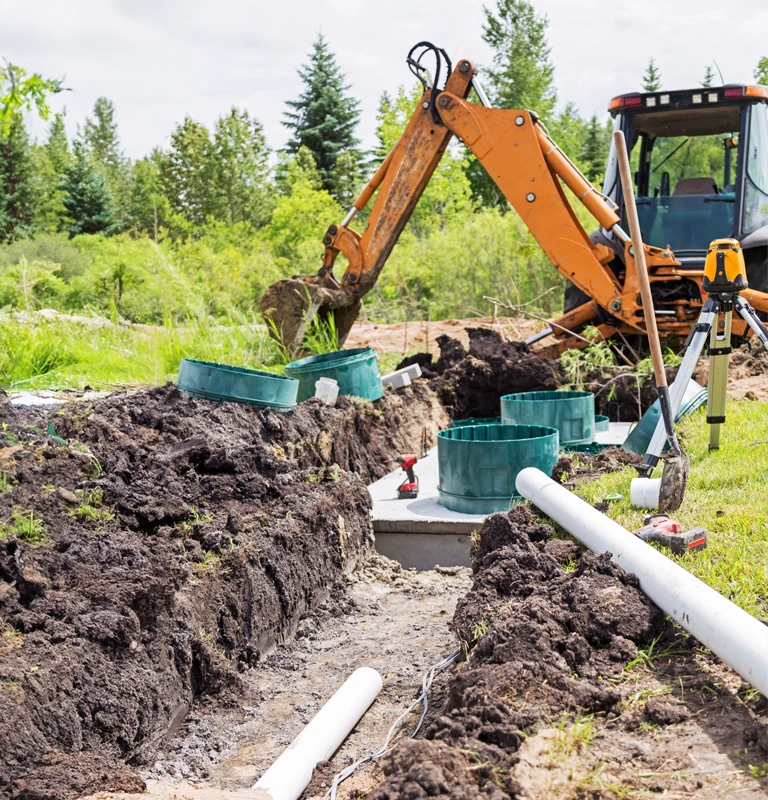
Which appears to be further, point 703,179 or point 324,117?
point 324,117

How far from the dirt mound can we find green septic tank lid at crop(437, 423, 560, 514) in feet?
6.95

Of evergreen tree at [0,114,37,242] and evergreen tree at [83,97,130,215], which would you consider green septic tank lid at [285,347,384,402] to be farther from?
evergreen tree at [83,97,130,215]

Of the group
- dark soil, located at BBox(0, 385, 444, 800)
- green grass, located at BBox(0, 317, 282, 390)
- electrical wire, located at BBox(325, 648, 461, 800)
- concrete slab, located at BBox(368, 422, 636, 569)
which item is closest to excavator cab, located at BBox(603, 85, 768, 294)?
concrete slab, located at BBox(368, 422, 636, 569)

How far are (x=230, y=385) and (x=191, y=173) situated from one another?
26.9 meters

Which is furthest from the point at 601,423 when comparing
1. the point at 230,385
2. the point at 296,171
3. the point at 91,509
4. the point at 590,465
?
the point at 296,171

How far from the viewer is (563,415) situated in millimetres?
6898

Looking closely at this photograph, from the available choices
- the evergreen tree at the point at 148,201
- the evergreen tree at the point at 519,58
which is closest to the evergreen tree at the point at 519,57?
the evergreen tree at the point at 519,58

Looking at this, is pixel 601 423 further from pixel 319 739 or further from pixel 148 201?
pixel 148 201

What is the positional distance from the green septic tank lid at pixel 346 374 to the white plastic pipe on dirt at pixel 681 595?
11.6 feet

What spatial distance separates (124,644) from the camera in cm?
327

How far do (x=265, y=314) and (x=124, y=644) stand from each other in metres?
5.82

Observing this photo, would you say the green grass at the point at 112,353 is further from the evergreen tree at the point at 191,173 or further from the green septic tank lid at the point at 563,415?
the evergreen tree at the point at 191,173

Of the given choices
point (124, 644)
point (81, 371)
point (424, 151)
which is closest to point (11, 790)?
point (124, 644)

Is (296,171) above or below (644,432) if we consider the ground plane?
above
